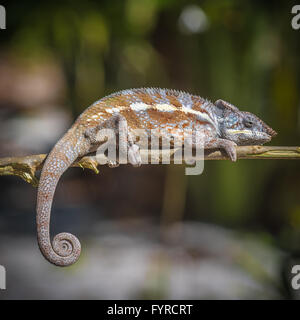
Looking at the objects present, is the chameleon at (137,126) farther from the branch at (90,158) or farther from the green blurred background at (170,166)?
the green blurred background at (170,166)

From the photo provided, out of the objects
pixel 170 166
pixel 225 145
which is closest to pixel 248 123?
pixel 225 145

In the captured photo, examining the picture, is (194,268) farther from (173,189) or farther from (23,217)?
(23,217)

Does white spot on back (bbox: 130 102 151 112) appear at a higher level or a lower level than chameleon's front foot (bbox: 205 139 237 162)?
higher

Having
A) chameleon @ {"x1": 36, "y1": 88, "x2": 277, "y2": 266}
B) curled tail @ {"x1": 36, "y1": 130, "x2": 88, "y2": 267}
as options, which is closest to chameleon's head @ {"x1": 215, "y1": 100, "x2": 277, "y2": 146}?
chameleon @ {"x1": 36, "y1": 88, "x2": 277, "y2": 266}

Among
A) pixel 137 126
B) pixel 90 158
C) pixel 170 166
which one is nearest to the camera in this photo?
pixel 90 158

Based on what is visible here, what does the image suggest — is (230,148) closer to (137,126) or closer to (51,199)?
(137,126)

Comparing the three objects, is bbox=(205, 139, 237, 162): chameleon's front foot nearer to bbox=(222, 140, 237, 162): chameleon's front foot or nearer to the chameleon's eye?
bbox=(222, 140, 237, 162): chameleon's front foot

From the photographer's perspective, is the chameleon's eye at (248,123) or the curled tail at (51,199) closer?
the curled tail at (51,199)

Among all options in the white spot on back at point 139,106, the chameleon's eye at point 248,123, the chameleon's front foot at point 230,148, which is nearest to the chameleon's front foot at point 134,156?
the white spot on back at point 139,106
